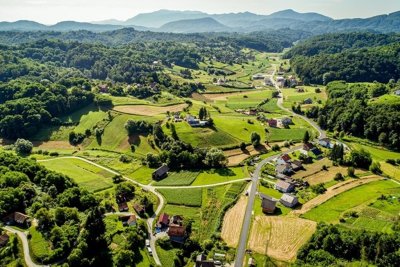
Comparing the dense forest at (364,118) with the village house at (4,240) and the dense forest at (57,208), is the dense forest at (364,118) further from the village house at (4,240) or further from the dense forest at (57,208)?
the village house at (4,240)

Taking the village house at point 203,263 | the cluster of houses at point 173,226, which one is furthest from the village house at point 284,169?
the village house at point 203,263

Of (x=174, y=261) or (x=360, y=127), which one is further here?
(x=360, y=127)

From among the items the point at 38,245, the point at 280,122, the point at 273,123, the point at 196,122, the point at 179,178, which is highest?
the point at 196,122

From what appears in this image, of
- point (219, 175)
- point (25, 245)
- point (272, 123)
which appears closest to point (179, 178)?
point (219, 175)

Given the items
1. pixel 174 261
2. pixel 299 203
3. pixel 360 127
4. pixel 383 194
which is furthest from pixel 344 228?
pixel 360 127

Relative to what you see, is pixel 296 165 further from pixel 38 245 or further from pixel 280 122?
pixel 38 245

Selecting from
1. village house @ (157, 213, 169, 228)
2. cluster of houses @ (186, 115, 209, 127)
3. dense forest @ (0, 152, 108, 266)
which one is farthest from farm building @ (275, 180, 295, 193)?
dense forest @ (0, 152, 108, 266)

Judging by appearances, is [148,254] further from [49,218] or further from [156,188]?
[156,188]
